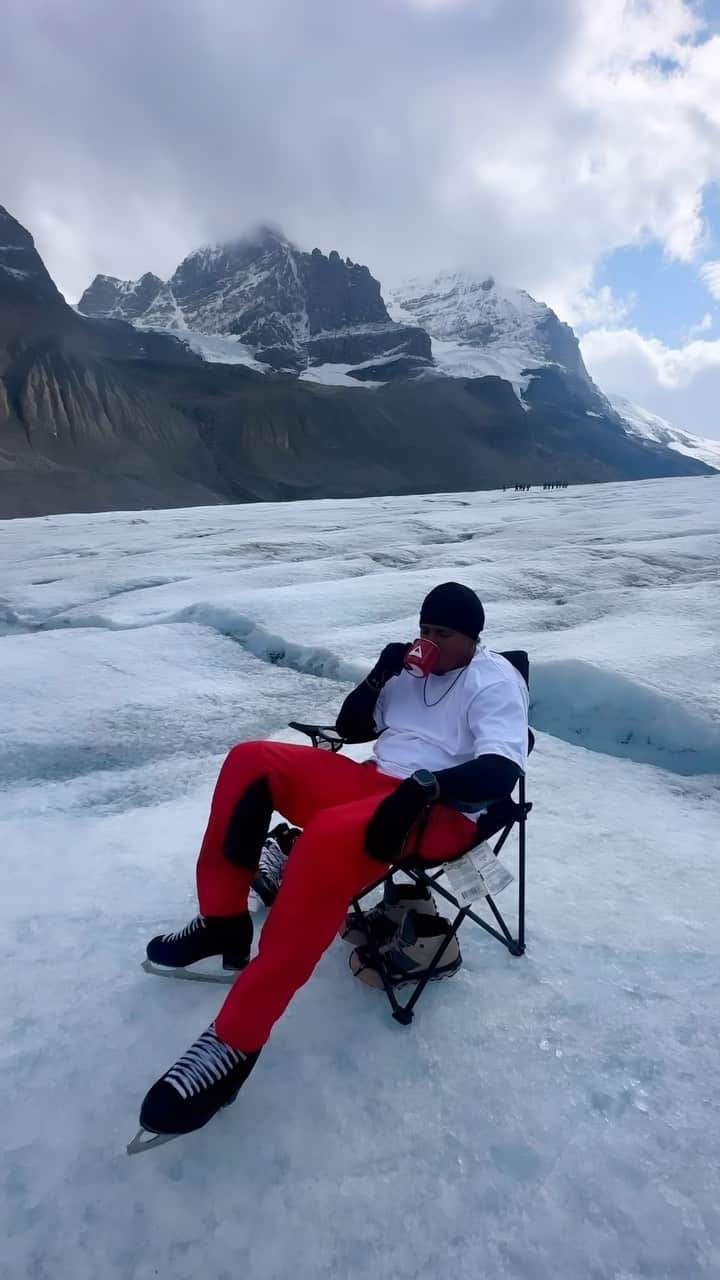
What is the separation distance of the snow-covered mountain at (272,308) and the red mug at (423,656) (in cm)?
12916

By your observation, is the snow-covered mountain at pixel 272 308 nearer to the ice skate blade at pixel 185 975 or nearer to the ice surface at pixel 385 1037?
the ice surface at pixel 385 1037

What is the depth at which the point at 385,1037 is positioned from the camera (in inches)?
78.0

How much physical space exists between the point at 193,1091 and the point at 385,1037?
1.92 feet

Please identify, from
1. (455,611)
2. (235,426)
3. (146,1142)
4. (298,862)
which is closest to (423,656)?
(455,611)

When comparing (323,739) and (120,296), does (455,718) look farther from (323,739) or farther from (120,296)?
(120,296)

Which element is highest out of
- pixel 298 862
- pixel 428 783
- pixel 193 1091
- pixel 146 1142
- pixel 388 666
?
pixel 388 666

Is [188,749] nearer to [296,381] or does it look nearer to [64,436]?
[64,436]

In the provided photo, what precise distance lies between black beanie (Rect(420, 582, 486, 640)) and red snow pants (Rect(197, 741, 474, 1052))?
0.60m

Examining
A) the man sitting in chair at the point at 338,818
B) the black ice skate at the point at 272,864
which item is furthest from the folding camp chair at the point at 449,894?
the black ice skate at the point at 272,864

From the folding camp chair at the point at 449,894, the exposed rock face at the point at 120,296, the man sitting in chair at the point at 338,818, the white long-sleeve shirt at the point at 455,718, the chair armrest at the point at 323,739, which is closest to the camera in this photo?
the man sitting in chair at the point at 338,818

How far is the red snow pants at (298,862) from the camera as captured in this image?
1.74 m

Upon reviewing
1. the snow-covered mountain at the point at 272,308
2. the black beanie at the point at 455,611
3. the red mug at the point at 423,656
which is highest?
the snow-covered mountain at the point at 272,308

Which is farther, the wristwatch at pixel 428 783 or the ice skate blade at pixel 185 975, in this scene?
the ice skate blade at pixel 185 975

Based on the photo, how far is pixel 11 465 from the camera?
62.2 metres
